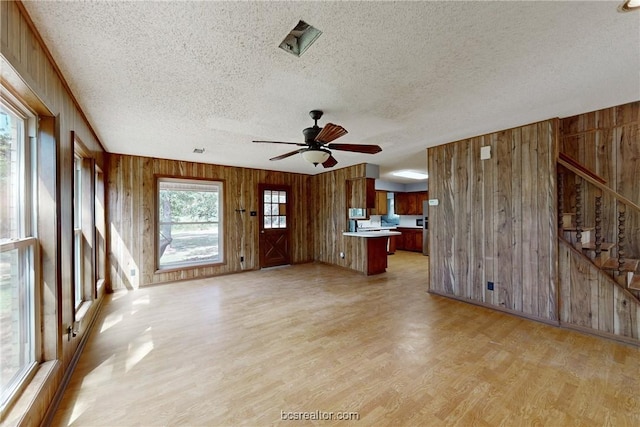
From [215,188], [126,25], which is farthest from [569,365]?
[215,188]

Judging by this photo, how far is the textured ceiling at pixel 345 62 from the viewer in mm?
1370

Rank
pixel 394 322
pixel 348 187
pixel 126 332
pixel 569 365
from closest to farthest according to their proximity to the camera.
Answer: pixel 569 365 → pixel 126 332 → pixel 394 322 → pixel 348 187

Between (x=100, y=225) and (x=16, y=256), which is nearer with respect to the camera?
(x=16, y=256)

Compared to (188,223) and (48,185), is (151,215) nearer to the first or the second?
(188,223)

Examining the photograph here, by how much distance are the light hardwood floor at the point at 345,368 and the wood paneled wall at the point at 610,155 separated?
4.16 feet

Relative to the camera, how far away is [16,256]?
5.21 ft

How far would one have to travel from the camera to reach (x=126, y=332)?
2.82 metres

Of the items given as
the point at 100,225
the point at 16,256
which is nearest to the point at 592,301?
the point at 16,256

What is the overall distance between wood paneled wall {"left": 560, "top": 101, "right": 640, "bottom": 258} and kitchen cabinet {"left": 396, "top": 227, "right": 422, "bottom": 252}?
539 cm

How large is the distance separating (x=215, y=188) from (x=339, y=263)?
10.9ft

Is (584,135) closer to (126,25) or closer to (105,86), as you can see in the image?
(126,25)

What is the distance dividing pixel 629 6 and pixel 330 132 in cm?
188

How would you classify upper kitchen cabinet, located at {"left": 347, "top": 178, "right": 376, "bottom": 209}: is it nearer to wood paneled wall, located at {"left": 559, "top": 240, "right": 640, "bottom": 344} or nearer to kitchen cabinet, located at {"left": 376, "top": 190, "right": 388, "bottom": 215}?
kitchen cabinet, located at {"left": 376, "top": 190, "right": 388, "bottom": 215}

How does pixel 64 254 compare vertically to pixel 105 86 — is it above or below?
below
